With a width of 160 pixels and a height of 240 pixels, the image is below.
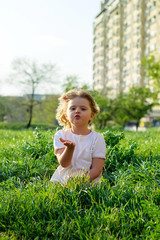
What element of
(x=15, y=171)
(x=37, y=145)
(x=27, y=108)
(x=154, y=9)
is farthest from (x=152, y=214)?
(x=154, y=9)

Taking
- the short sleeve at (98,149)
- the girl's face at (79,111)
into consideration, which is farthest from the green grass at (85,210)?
the girl's face at (79,111)

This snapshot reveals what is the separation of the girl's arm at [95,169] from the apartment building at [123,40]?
50.3 m

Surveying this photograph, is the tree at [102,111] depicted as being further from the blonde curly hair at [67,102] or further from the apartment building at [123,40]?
the blonde curly hair at [67,102]

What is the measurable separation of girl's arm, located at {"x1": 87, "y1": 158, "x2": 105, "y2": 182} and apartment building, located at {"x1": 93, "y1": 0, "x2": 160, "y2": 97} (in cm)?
5028

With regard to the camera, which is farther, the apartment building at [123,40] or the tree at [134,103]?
the apartment building at [123,40]

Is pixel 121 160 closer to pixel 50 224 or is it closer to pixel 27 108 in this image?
pixel 50 224

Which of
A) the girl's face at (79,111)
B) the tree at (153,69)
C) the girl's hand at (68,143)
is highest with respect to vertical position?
the tree at (153,69)

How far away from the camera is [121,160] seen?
455cm

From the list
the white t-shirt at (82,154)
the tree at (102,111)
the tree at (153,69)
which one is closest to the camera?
the white t-shirt at (82,154)

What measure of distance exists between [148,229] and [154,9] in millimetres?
62252

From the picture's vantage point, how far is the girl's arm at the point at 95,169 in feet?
11.1

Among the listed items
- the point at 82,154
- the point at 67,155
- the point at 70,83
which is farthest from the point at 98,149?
the point at 70,83

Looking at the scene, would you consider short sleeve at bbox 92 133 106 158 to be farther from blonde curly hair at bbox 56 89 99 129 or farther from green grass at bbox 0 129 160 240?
blonde curly hair at bbox 56 89 99 129

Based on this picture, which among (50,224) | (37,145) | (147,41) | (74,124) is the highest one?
(147,41)
